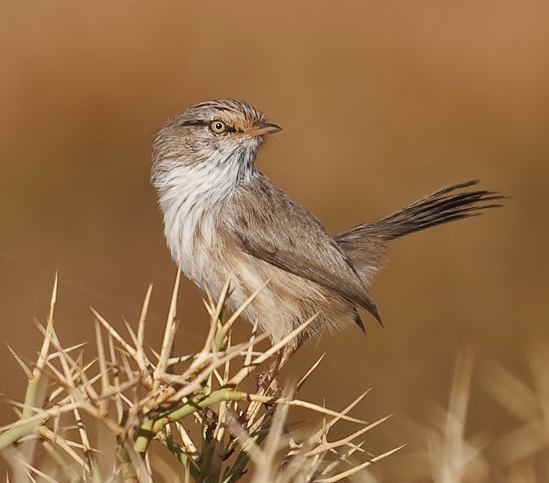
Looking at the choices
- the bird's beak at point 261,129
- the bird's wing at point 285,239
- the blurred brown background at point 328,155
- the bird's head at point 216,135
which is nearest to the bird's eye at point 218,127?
the bird's head at point 216,135

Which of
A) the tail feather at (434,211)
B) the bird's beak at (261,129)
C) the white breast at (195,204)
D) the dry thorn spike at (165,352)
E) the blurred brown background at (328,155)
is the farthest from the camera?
the blurred brown background at (328,155)

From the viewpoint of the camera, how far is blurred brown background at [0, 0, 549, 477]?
7.91 meters

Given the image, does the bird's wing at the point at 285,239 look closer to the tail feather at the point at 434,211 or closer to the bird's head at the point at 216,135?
the bird's head at the point at 216,135

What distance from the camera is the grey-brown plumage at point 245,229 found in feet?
14.1

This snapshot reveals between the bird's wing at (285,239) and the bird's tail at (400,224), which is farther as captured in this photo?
the bird's tail at (400,224)

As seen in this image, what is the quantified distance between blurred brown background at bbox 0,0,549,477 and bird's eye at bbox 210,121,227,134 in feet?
8.72

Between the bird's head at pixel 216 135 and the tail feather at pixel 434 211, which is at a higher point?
the bird's head at pixel 216 135

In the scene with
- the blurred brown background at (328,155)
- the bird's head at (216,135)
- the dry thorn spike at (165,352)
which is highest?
the dry thorn spike at (165,352)

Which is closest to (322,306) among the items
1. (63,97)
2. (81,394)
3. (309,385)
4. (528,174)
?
(81,394)

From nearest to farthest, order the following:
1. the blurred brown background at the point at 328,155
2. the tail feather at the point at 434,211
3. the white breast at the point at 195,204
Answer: the white breast at the point at 195,204, the tail feather at the point at 434,211, the blurred brown background at the point at 328,155

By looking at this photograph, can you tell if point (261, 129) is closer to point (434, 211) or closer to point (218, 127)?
point (218, 127)

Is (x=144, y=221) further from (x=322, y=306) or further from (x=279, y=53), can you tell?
(x=322, y=306)

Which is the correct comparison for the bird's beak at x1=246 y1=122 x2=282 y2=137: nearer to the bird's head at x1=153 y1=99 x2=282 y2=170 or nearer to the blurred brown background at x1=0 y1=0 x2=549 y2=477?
the bird's head at x1=153 y1=99 x2=282 y2=170

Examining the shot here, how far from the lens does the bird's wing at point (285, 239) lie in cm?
436
